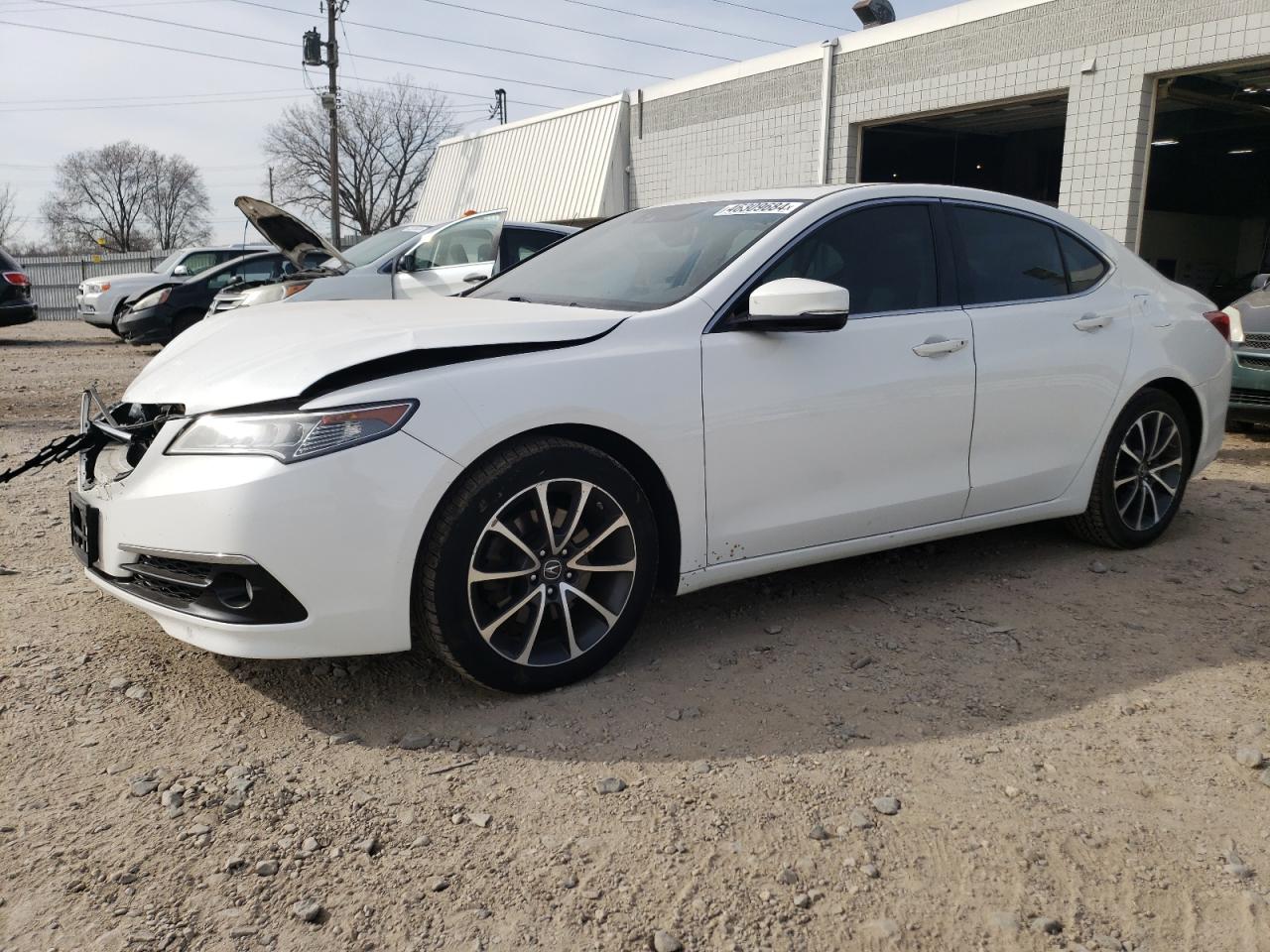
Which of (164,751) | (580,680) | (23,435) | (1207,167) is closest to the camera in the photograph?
(164,751)

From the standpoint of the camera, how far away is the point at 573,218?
67.8 ft

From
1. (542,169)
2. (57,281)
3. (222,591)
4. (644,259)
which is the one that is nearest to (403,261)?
(644,259)

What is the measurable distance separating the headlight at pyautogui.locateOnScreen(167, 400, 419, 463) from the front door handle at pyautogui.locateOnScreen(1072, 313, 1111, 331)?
2.86 metres

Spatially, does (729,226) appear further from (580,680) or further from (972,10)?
(972,10)

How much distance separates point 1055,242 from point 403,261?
567 cm

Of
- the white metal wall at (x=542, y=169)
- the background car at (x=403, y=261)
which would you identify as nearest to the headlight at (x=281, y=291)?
the background car at (x=403, y=261)

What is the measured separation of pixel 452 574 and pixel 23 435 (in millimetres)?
6101

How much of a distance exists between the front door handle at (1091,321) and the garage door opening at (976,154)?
534 inches

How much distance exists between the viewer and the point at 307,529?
105 inches

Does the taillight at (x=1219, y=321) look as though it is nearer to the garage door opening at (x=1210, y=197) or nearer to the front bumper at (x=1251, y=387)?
the front bumper at (x=1251, y=387)

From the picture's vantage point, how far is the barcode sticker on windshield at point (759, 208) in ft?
12.3

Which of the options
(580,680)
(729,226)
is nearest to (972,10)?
(729,226)

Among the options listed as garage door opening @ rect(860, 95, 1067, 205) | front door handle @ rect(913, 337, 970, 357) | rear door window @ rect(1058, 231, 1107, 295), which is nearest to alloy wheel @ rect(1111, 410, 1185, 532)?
rear door window @ rect(1058, 231, 1107, 295)

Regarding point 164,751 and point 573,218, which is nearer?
point 164,751
